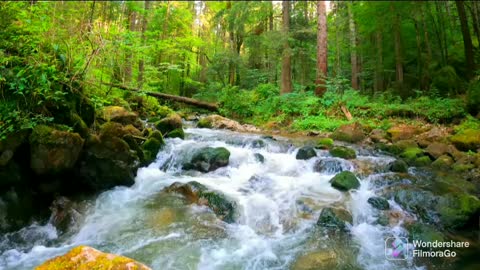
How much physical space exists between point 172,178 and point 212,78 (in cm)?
1549

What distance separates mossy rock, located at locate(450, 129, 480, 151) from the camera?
8.59 meters

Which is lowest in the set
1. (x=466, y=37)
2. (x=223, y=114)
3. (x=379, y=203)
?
(x=379, y=203)

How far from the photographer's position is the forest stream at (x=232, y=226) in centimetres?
446

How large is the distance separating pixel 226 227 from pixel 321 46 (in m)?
11.0

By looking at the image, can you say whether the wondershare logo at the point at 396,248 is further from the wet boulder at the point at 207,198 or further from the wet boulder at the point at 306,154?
the wet boulder at the point at 306,154

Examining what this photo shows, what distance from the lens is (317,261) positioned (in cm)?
440

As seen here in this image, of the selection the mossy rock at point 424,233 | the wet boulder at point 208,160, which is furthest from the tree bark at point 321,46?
the mossy rock at point 424,233

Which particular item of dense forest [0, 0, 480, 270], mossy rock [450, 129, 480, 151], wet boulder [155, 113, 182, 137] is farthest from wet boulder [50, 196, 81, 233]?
mossy rock [450, 129, 480, 151]

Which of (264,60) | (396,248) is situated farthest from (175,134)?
(264,60)

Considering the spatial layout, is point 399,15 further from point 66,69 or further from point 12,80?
point 12,80

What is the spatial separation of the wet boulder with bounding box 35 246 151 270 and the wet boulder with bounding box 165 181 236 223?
9.67 feet

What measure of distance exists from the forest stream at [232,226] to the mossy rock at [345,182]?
0.12m

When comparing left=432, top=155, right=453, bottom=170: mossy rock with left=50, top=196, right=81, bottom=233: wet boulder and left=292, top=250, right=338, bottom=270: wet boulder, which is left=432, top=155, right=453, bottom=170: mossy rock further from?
left=50, top=196, right=81, bottom=233: wet boulder

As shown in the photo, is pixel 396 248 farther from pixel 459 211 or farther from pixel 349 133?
pixel 349 133
